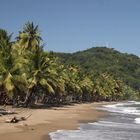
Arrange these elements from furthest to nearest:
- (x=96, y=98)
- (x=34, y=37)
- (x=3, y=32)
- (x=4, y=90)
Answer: (x=96, y=98)
(x=34, y=37)
(x=3, y=32)
(x=4, y=90)

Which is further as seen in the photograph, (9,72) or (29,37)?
(29,37)

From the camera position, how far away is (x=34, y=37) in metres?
60.3

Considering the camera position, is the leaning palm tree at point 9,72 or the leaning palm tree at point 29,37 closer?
the leaning palm tree at point 9,72

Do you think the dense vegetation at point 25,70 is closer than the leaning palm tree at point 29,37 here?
Yes

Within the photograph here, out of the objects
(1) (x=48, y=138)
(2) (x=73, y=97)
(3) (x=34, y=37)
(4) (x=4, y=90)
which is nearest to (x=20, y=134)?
(1) (x=48, y=138)

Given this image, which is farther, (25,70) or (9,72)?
(25,70)

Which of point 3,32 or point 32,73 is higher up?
point 3,32

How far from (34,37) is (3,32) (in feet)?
43.2

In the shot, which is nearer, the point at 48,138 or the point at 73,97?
the point at 48,138

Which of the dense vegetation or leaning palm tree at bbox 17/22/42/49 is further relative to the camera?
leaning palm tree at bbox 17/22/42/49

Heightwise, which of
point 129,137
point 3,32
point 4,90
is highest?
point 3,32

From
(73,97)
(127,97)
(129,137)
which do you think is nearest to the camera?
(129,137)

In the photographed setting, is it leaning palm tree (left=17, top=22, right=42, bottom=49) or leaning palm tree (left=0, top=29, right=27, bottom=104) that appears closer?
leaning palm tree (left=0, top=29, right=27, bottom=104)

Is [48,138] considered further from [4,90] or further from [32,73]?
[32,73]
